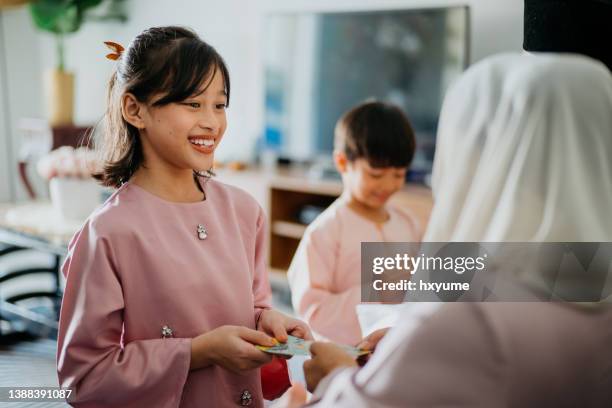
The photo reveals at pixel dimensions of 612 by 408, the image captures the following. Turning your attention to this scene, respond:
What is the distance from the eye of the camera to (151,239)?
0.93 meters

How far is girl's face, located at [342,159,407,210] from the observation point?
1515 mm

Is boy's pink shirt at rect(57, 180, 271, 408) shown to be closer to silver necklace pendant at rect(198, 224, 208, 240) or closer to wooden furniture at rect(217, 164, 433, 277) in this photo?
silver necklace pendant at rect(198, 224, 208, 240)

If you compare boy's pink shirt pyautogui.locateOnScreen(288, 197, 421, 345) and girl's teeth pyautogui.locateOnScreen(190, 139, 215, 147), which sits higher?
girl's teeth pyautogui.locateOnScreen(190, 139, 215, 147)

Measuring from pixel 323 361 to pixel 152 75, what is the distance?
1.53 feet

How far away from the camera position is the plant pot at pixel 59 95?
14.2 ft

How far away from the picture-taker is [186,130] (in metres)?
0.97

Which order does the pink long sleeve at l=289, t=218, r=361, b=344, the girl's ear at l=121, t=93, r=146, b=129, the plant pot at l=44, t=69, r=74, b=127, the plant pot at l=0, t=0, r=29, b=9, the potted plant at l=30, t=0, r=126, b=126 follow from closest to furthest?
1. the girl's ear at l=121, t=93, r=146, b=129
2. the pink long sleeve at l=289, t=218, r=361, b=344
3. the potted plant at l=30, t=0, r=126, b=126
4. the plant pot at l=44, t=69, r=74, b=127
5. the plant pot at l=0, t=0, r=29, b=9

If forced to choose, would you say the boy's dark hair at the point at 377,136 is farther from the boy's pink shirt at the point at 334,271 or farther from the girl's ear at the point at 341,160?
the boy's pink shirt at the point at 334,271

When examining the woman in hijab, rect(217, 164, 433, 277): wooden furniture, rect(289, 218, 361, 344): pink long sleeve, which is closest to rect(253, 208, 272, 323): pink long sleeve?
rect(289, 218, 361, 344): pink long sleeve

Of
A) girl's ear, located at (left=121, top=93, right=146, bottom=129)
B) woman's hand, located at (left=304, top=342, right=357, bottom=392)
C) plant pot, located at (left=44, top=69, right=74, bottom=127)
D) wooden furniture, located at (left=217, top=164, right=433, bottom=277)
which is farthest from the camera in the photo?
plant pot, located at (left=44, top=69, right=74, bottom=127)

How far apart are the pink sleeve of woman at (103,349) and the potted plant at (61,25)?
12.2 ft

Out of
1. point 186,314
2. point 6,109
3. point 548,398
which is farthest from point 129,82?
point 6,109

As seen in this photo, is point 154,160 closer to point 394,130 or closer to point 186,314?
point 186,314

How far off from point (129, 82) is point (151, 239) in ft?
0.77
